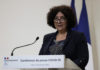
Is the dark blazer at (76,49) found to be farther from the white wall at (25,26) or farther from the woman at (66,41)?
the white wall at (25,26)

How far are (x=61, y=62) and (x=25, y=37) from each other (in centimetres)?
204

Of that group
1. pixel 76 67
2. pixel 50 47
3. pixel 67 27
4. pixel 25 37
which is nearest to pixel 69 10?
pixel 67 27

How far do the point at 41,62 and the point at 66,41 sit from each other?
1.48 ft

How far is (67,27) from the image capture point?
6.04 feet

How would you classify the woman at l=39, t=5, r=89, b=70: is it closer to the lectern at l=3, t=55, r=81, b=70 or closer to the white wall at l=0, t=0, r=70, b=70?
the lectern at l=3, t=55, r=81, b=70

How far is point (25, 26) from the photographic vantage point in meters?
3.24

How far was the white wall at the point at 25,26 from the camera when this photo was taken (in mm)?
3148

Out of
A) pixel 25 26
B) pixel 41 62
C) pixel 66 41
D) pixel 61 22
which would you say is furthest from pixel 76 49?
pixel 25 26

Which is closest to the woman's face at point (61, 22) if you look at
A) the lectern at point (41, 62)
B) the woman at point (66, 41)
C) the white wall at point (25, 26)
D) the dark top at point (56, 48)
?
the woman at point (66, 41)

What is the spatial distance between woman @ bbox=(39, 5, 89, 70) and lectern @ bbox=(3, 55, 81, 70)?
0.54ft

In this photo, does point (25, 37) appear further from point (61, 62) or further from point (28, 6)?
point (61, 62)

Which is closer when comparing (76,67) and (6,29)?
(76,67)

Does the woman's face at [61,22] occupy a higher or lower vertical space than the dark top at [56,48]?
higher

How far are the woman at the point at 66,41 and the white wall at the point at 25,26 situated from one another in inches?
49.5
